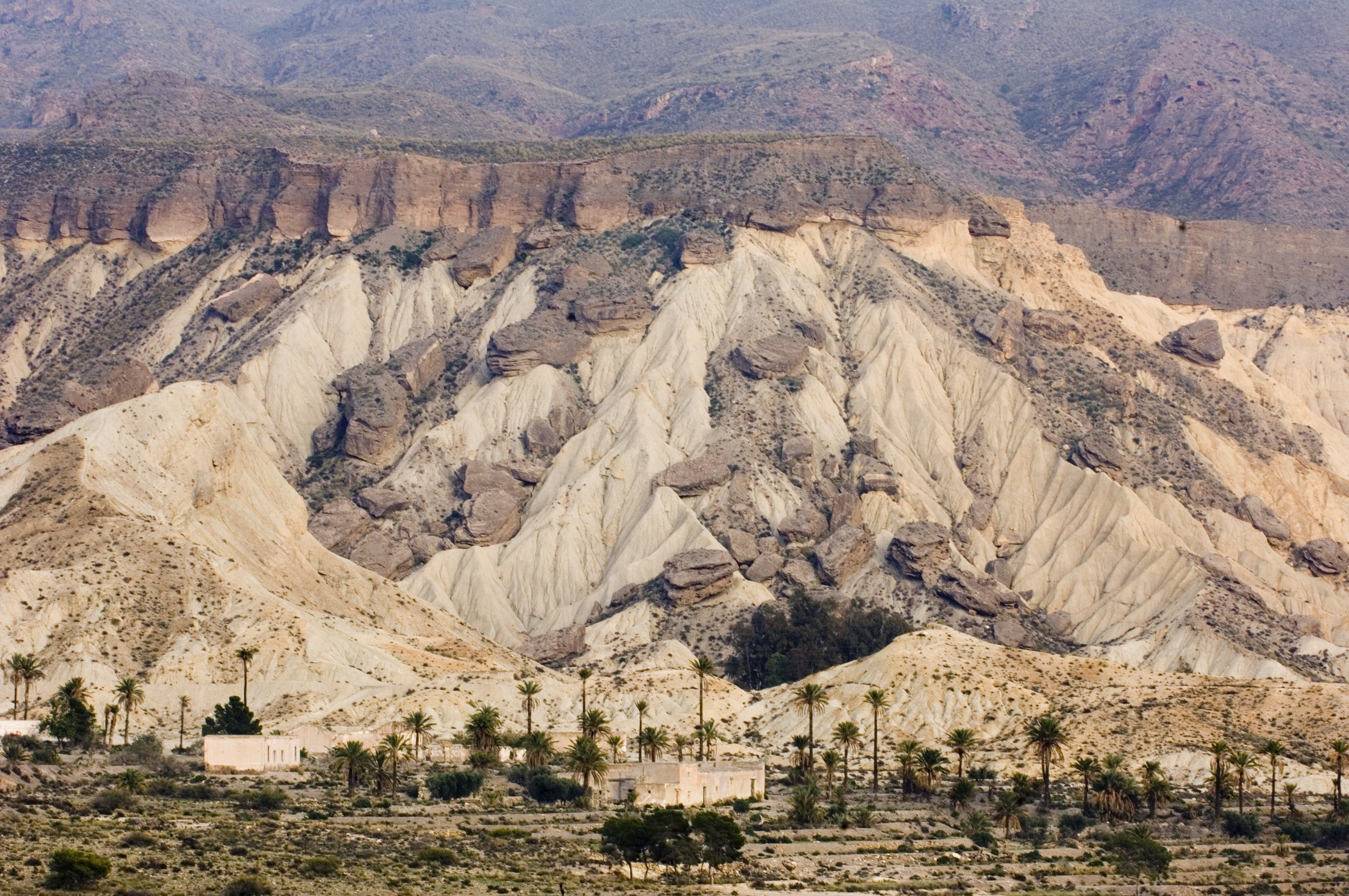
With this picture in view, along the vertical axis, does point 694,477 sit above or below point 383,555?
above

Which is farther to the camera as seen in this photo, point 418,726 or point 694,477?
point 694,477

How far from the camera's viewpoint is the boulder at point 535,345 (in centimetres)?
16875

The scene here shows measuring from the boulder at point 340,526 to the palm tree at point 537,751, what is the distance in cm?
4895

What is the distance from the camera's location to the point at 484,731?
96.0m

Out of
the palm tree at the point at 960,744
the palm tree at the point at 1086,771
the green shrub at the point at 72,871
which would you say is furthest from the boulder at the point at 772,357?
the green shrub at the point at 72,871

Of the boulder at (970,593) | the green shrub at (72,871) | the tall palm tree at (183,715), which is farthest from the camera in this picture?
the boulder at (970,593)

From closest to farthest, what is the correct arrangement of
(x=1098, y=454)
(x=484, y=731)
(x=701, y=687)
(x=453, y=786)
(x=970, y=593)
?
1. (x=453, y=786)
2. (x=484, y=731)
3. (x=701, y=687)
4. (x=970, y=593)
5. (x=1098, y=454)

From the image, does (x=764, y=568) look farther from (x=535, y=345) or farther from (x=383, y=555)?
(x=535, y=345)

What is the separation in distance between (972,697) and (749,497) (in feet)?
163

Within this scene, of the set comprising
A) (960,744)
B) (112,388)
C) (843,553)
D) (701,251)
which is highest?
(701,251)

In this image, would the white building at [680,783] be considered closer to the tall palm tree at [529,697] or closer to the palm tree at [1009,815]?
the palm tree at [1009,815]

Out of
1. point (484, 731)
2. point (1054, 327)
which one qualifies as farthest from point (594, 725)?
point (1054, 327)

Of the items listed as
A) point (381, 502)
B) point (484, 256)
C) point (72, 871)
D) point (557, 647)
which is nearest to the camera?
point (72, 871)

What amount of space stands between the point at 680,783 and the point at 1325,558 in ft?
262
